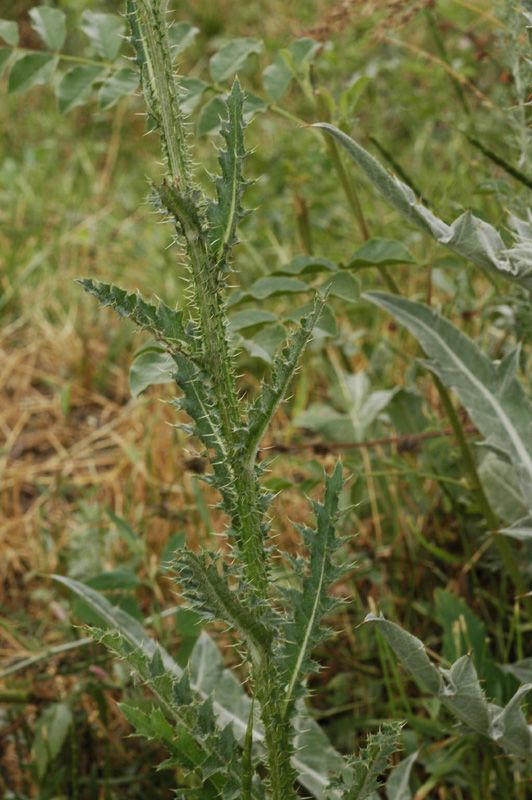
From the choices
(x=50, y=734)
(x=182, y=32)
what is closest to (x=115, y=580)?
(x=50, y=734)

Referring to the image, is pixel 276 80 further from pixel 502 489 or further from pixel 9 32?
pixel 502 489

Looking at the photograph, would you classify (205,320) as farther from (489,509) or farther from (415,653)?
(489,509)

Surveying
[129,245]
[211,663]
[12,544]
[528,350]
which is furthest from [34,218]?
[211,663]

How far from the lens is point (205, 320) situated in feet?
3.51

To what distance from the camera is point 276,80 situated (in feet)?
5.69

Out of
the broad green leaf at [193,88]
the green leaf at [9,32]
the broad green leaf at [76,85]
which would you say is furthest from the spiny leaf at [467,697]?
the green leaf at [9,32]

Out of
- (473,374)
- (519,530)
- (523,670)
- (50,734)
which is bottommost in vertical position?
(50,734)

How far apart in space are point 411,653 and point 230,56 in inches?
41.4

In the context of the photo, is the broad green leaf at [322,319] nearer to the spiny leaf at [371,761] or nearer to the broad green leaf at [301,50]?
the broad green leaf at [301,50]

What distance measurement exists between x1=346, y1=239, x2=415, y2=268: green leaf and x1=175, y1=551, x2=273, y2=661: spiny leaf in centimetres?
64

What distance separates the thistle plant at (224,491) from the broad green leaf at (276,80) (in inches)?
26.7

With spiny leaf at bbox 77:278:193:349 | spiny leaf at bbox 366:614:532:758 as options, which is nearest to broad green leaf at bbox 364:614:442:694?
spiny leaf at bbox 366:614:532:758

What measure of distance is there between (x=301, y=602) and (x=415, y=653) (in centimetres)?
15

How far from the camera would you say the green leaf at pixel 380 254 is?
1.53 m
